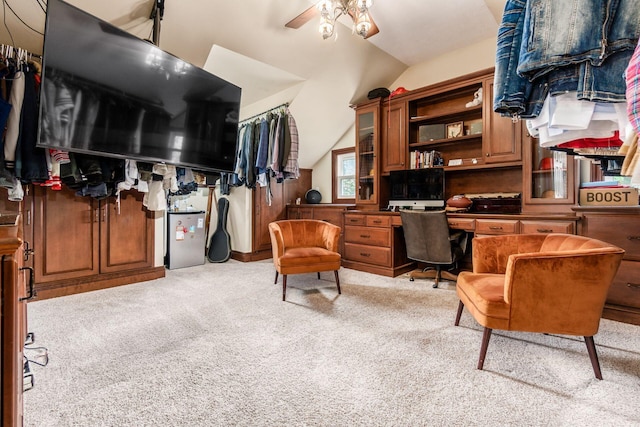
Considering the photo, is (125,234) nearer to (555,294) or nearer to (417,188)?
(417,188)

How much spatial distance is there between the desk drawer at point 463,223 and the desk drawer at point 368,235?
0.69 meters

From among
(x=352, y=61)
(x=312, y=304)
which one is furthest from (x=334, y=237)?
(x=352, y=61)

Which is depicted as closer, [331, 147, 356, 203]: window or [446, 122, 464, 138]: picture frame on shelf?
[446, 122, 464, 138]: picture frame on shelf

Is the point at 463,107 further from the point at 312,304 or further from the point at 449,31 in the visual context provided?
the point at 312,304

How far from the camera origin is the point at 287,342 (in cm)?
180

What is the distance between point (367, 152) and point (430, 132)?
83cm

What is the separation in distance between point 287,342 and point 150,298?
160cm

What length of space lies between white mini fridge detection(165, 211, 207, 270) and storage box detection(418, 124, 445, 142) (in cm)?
316

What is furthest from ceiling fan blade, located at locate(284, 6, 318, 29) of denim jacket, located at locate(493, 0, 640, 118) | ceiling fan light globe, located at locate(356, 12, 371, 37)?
denim jacket, located at locate(493, 0, 640, 118)

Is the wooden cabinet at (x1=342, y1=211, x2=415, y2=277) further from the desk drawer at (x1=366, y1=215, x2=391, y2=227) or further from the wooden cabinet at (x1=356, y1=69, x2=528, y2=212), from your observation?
the wooden cabinet at (x1=356, y1=69, x2=528, y2=212)

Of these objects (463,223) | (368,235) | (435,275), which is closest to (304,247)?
(368,235)

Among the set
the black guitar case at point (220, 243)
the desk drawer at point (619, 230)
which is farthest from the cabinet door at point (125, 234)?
the desk drawer at point (619, 230)

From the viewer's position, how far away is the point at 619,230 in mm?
2090

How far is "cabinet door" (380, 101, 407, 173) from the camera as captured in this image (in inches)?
142
